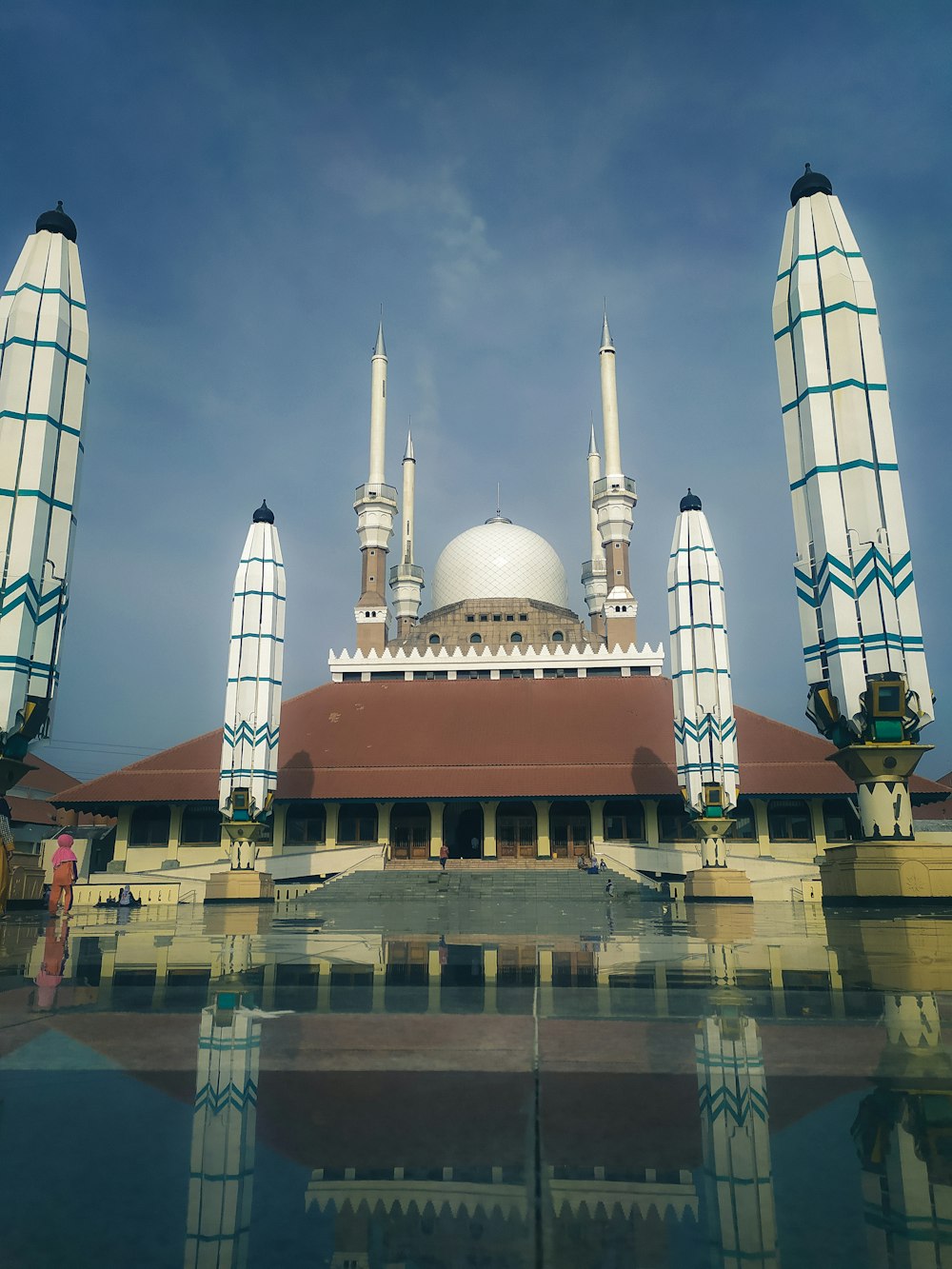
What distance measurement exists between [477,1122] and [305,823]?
33.1 metres

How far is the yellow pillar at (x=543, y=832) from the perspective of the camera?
107 feet

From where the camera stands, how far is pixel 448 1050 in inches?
131

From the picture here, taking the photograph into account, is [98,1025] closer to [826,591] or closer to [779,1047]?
[779,1047]

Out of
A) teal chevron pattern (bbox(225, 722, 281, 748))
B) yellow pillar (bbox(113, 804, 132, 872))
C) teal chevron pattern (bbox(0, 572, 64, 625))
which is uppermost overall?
teal chevron pattern (bbox(0, 572, 64, 625))

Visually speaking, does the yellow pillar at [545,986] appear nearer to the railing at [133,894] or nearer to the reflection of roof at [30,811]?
the railing at [133,894]

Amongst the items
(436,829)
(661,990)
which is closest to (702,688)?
(436,829)

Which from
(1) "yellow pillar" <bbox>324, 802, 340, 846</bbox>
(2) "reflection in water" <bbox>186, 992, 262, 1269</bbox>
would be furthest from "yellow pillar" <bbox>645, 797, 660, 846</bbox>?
(2) "reflection in water" <bbox>186, 992, 262, 1269</bbox>

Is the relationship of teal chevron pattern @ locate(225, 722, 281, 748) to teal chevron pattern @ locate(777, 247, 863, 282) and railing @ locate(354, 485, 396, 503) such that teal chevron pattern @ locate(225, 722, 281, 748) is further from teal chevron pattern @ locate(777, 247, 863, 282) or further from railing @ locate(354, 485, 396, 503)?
railing @ locate(354, 485, 396, 503)

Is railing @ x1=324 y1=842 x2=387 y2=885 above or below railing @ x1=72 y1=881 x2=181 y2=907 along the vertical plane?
above

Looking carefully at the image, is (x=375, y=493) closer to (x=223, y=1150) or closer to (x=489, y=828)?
(x=489, y=828)

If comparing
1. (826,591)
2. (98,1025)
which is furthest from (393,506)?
(98,1025)

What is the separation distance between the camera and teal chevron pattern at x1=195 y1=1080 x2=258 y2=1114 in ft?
8.33

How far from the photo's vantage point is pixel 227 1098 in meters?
2.63

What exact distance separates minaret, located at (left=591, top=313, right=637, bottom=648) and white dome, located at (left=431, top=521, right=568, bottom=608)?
5415 mm
